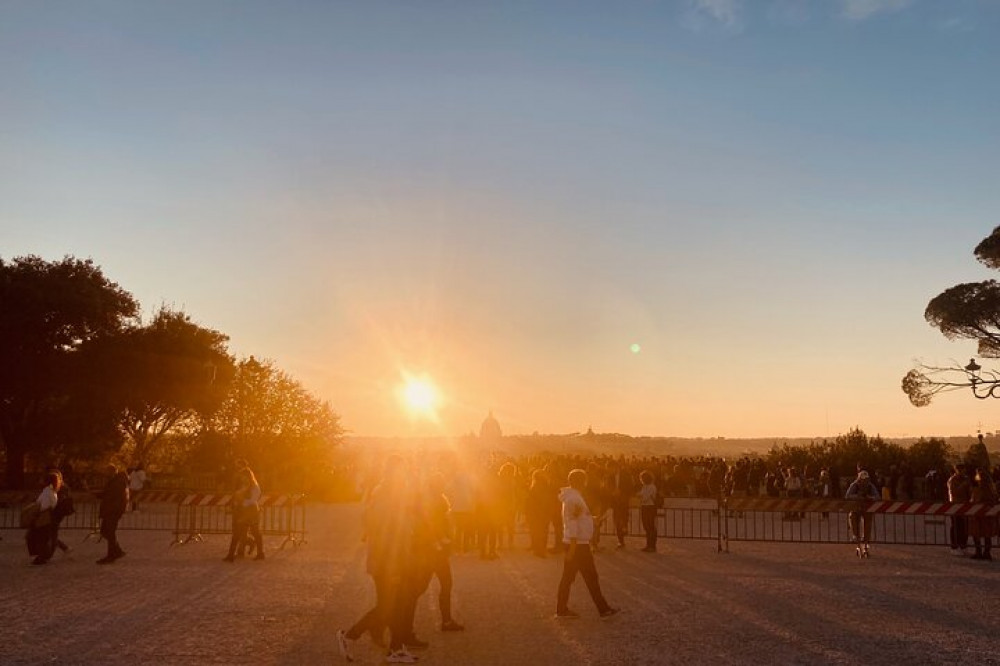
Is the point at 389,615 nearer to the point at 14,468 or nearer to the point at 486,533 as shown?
the point at 486,533

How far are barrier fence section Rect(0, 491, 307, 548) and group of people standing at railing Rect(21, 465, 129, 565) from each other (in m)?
2.28

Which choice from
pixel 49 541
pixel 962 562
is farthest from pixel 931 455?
pixel 49 541

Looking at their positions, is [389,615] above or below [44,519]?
below

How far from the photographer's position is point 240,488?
17.5 meters

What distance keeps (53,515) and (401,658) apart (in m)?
10.5

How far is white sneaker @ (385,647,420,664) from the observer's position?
30.6 feet

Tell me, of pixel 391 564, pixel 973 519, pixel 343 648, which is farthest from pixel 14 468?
pixel 973 519

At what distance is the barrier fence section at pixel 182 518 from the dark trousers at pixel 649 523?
7.45m

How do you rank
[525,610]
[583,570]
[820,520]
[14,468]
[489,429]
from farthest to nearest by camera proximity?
[489,429], [14,468], [820,520], [525,610], [583,570]

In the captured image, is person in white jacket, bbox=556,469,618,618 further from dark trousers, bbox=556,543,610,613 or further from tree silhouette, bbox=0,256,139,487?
tree silhouette, bbox=0,256,139,487

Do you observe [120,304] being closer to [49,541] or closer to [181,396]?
[181,396]

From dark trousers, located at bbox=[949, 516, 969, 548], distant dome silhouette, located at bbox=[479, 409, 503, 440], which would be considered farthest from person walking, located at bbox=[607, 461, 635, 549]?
distant dome silhouette, located at bbox=[479, 409, 503, 440]

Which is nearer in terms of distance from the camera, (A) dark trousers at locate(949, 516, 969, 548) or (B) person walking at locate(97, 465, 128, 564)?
(B) person walking at locate(97, 465, 128, 564)

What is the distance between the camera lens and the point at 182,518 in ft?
94.3
